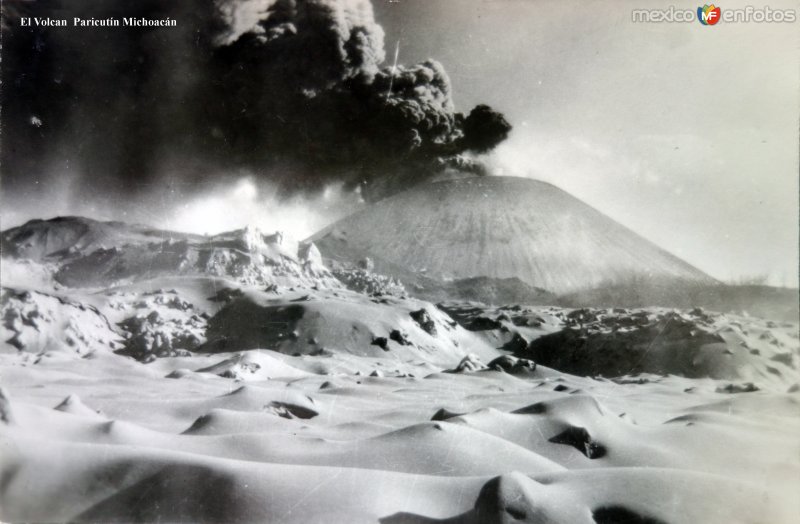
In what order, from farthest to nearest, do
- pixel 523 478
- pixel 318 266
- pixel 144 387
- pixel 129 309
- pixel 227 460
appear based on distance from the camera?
pixel 318 266 → pixel 129 309 → pixel 144 387 → pixel 227 460 → pixel 523 478

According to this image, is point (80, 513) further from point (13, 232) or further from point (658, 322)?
point (658, 322)

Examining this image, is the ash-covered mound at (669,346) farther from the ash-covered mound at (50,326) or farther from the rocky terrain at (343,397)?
the ash-covered mound at (50,326)

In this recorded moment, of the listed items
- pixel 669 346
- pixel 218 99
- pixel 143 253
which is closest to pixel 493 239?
pixel 669 346

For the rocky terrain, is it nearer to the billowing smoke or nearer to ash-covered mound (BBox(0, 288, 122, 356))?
ash-covered mound (BBox(0, 288, 122, 356))

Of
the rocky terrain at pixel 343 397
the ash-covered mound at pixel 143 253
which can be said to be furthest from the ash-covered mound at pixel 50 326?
the ash-covered mound at pixel 143 253

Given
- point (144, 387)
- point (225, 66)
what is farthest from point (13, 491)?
point (225, 66)
